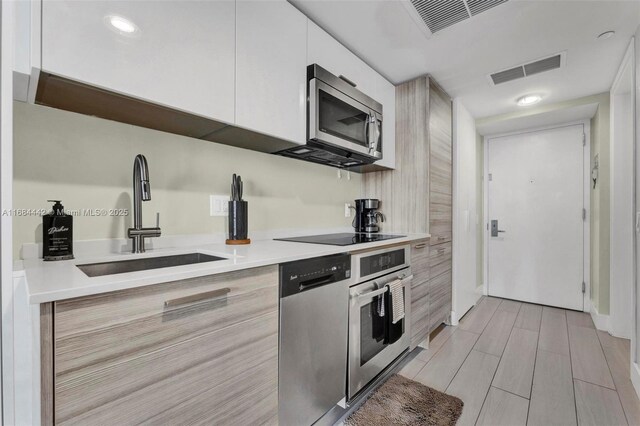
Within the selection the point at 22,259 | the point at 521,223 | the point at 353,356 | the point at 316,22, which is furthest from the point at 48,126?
the point at 521,223

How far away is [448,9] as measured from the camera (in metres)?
1.63

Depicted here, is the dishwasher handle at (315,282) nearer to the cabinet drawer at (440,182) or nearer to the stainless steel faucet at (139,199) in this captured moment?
the stainless steel faucet at (139,199)

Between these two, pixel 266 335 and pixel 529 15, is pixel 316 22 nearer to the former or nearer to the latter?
pixel 529 15

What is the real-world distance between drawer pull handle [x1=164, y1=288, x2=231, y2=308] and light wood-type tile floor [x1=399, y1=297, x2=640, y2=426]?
145 cm

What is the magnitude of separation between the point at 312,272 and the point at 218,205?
0.69 m

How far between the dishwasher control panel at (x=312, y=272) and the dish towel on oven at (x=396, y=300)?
43cm

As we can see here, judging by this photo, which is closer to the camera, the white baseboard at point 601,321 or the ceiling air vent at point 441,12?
the ceiling air vent at point 441,12

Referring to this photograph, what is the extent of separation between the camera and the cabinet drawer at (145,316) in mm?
661

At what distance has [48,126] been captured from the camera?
42.6 inches

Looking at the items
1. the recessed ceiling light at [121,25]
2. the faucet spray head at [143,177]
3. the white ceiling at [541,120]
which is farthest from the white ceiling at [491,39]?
the faucet spray head at [143,177]

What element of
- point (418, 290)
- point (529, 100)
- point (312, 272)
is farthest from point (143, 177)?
point (529, 100)

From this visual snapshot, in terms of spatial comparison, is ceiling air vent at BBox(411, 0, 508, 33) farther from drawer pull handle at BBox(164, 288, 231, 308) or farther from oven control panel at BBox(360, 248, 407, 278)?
drawer pull handle at BBox(164, 288, 231, 308)

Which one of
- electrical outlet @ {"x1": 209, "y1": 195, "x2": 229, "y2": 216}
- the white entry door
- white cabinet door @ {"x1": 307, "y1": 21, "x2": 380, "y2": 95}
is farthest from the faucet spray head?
the white entry door

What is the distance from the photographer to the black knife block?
1552 mm
